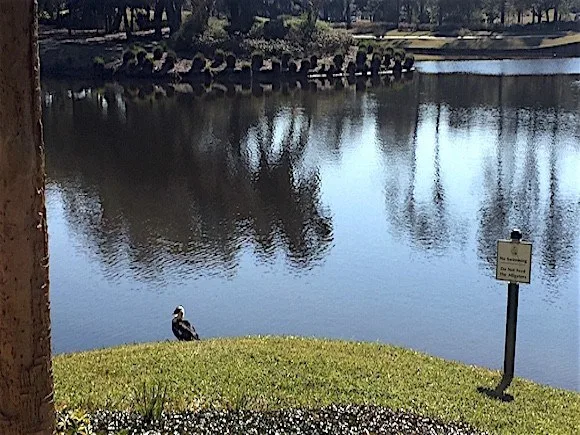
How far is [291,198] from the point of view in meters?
19.6

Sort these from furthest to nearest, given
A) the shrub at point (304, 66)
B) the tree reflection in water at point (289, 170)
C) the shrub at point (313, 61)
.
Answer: the shrub at point (313, 61) → the shrub at point (304, 66) → the tree reflection in water at point (289, 170)

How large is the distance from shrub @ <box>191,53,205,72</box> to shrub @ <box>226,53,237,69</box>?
1.42 meters

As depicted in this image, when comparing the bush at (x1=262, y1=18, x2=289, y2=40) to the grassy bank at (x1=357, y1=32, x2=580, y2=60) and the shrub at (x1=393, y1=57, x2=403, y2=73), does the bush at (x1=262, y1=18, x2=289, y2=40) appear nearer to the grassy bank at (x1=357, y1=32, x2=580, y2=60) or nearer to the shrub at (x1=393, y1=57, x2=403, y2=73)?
the shrub at (x1=393, y1=57, x2=403, y2=73)

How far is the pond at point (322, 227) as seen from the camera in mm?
11867

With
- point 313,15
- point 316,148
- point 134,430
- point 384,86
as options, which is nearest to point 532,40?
point 313,15

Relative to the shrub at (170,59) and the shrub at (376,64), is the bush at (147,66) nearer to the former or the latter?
the shrub at (170,59)

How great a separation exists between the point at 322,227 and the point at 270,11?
45868mm

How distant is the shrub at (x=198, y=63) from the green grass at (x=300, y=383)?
41575mm

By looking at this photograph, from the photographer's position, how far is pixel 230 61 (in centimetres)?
4938

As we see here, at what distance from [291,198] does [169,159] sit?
6.16 metres

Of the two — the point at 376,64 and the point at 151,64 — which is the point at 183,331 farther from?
the point at 376,64

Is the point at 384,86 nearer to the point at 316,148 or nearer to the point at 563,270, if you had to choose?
the point at 316,148

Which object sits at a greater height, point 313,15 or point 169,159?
point 313,15

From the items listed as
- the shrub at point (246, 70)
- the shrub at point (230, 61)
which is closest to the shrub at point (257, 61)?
the shrub at point (246, 70)
